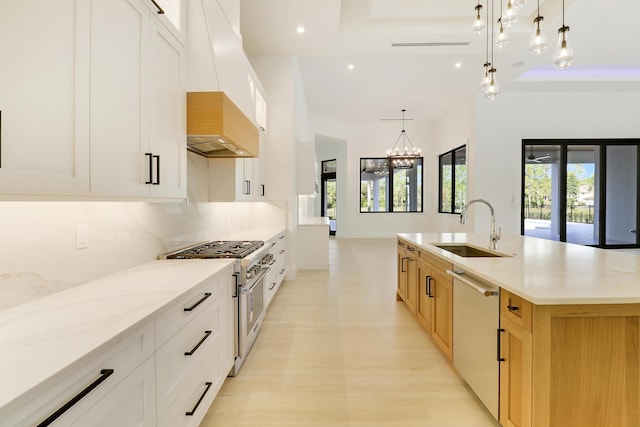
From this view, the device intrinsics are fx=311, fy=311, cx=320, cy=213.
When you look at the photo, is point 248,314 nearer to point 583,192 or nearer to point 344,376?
point 344,376

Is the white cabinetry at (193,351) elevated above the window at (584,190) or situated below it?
below

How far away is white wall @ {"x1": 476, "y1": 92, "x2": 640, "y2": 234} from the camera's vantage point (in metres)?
7.11

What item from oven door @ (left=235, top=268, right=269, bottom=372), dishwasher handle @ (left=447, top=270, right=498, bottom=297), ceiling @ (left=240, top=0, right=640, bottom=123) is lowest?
oven door @ (left=235, top=268, right=269, bottom=372)

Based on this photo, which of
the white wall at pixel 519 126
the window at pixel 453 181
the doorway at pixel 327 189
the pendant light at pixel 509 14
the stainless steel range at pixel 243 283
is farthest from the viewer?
the doorway at pixel 327 189

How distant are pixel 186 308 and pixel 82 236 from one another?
2.24 feet

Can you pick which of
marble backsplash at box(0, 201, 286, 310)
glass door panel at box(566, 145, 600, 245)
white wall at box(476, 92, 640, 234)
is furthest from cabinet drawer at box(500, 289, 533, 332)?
glass door panel at box(566, 145, 600, 245)

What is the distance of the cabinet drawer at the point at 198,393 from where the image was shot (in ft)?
4.64

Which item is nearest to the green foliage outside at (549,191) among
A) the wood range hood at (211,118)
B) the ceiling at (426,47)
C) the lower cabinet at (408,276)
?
the ceiling at (426,47)

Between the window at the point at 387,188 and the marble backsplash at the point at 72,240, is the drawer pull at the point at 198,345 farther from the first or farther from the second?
the window at the point at 387,188

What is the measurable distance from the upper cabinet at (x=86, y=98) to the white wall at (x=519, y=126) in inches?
277

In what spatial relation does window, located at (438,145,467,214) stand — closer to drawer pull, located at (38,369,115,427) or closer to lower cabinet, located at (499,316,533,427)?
lower cabinet, located at (499,316,533,427)

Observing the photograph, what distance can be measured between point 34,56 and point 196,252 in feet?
5.28

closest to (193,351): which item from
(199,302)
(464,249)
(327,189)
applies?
(199,302)

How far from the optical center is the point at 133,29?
152cm
